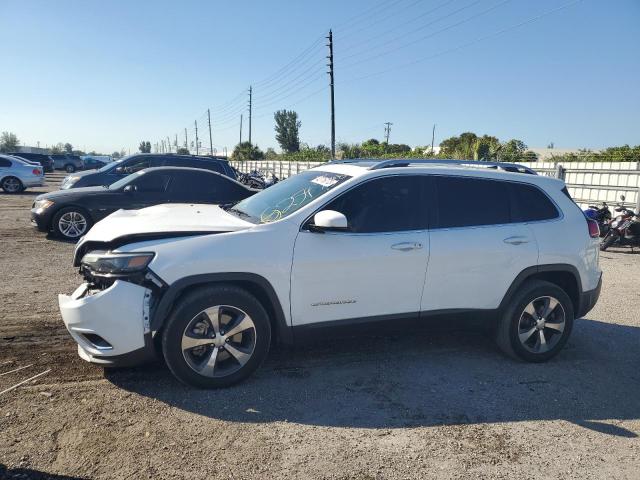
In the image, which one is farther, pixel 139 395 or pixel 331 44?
pixel 331 44

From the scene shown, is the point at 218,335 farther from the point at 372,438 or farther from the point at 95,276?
the point at 372,438

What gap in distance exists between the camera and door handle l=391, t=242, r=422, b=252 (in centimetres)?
391

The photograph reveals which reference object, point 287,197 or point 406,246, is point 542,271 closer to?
point 406,246

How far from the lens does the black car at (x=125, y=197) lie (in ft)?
30.3

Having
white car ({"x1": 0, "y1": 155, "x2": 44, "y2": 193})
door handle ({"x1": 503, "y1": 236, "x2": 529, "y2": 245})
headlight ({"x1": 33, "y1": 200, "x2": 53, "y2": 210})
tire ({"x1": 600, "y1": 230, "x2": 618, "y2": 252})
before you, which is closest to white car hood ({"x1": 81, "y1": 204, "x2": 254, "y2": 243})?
door handle ({"x1": 503, "y1": 236, "x2": 529, "y2": 245})

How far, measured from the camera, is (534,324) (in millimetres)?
4406

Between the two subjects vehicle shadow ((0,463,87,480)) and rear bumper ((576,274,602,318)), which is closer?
vehicle shadow ((0,463,87,480))

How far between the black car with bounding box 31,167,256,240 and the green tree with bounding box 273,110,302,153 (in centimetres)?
7213

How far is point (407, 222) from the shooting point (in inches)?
160

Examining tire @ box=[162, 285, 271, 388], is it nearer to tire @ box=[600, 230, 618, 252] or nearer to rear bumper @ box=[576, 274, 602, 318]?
rear bumper @ box=[576, 274, 602, 318]

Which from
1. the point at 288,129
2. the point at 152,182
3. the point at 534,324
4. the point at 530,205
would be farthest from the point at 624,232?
the point at 288,129

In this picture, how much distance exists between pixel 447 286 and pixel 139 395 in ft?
8.51

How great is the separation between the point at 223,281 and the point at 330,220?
92 cm

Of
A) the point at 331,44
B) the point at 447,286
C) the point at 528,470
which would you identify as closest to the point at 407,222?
the point at 447,286
